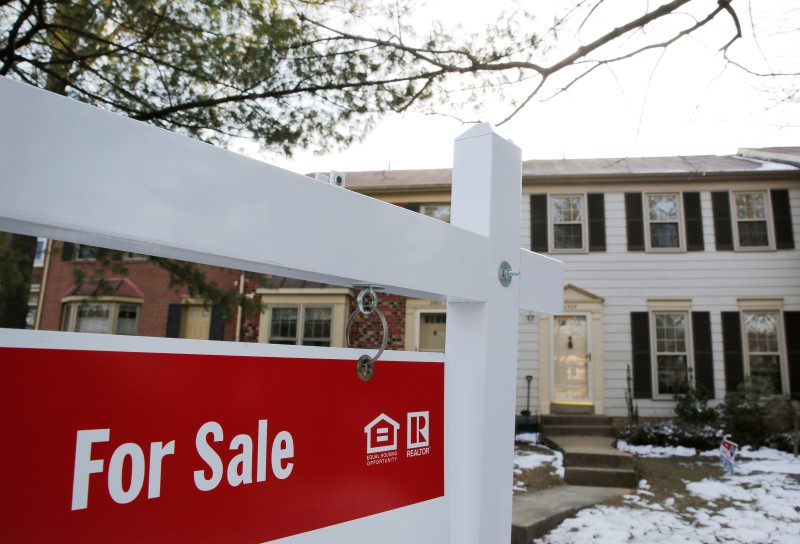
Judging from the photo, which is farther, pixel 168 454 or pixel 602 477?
pixel 602 477

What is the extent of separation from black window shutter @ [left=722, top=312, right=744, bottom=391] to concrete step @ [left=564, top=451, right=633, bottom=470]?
15.9ft

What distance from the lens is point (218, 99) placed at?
432 cm

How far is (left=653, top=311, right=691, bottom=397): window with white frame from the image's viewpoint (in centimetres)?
1180

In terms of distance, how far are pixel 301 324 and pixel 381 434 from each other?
12.6 metres

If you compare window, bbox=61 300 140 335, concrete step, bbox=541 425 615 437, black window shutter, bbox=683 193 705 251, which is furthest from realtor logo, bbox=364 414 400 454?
window, bbox=61 300 140 335

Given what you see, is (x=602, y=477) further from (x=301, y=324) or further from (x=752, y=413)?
(x=301, y=324)

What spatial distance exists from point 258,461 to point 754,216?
1399cm

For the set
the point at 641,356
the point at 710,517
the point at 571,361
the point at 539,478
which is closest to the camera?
the point at 710,517

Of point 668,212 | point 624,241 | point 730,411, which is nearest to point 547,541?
point 730,411

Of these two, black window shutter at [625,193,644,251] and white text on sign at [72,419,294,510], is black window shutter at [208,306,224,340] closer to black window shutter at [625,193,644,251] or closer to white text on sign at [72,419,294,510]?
black window shutter at [625,193,644,251]

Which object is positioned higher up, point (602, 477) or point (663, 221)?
point (663, 221)

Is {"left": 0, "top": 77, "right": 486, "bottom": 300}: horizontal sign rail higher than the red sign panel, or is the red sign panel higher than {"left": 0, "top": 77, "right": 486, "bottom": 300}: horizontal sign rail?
{"left": 0, "top": 77, "right": 486, "bottom": 300}: horizontal sign rail

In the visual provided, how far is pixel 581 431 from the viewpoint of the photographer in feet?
37.0

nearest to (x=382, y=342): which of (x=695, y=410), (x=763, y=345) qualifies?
(x=695, y=410)
